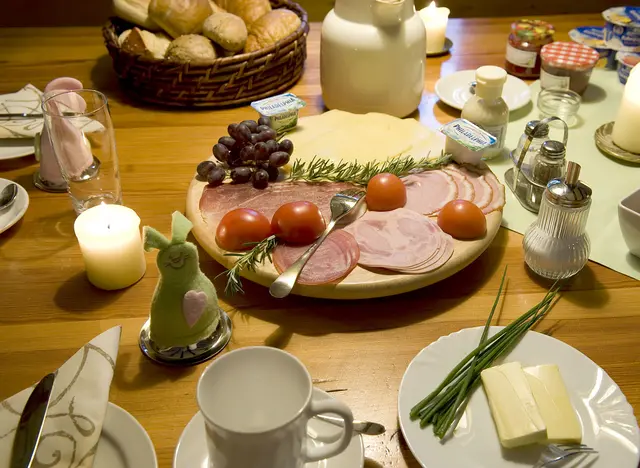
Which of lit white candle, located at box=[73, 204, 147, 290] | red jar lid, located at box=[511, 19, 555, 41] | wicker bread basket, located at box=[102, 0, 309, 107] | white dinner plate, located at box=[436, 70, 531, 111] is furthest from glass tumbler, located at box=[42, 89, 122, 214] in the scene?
red jar lid, located at box=[511, 19, 555, 41]

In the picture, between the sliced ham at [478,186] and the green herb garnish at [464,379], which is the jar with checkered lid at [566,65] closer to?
the sliced ham at [478,186]

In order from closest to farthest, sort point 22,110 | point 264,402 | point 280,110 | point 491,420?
1. point 264,402
2. point 491,420
3. point 280,110
4. point 22,110

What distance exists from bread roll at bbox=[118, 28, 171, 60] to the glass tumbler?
0.41 m

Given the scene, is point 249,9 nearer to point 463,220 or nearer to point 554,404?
point 463,220

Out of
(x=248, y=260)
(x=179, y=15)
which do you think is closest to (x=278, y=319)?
(x=248, y=260)

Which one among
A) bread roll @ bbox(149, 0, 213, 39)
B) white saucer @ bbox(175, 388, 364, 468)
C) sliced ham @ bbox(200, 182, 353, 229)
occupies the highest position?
bread roll @ bbox(149, 0, 213, 39)

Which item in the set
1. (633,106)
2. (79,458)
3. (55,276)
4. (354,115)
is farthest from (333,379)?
(633,106)

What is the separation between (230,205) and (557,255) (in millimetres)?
595

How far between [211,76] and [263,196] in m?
0.48

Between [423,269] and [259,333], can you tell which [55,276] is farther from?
[423,269]

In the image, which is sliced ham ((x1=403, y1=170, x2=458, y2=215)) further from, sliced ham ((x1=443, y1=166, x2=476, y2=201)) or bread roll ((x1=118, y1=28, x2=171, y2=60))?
bread roll ((x1=118, y1=28, x2=171, y2=60))

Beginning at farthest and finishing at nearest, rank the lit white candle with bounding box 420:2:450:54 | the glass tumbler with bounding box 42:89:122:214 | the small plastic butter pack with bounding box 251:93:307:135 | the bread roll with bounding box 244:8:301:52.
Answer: the lit white candle with bounding box 420:2:450:54 < the bread roll with bounding box 244:8:301:52 < the small plastic butter pack with bounding box 251:93:307:135 < the glass tumbler with bounding box 42:89:122:214

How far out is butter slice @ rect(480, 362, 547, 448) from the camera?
0.78 meters

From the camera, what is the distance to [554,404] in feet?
2.65
